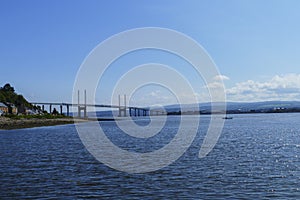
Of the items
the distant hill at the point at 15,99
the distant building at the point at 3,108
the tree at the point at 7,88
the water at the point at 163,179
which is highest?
the tree at the point at 7,88

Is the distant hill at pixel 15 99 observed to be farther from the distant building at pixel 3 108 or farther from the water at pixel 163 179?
the water at pixel 163 179

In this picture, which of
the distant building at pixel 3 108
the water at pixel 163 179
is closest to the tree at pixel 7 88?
the distant building at pixel 3 108

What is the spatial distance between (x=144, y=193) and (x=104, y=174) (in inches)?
188

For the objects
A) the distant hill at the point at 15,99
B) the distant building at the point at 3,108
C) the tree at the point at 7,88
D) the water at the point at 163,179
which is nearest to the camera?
the water at the point at 163,179

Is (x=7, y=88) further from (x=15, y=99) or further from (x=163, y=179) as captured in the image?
(x=163, y=179)

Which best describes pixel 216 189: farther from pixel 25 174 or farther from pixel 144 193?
pixel 25 174

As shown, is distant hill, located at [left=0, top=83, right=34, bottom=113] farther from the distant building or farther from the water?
the water

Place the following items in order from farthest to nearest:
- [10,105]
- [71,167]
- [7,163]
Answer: [10,105] → [7,163] → [71,167]

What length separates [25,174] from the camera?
67.2 ft

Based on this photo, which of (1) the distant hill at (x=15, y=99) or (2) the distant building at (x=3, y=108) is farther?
(1) the distant hill at (x=15, y=99)

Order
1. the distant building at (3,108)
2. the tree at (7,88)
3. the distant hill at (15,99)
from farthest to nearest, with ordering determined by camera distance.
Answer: the tree at (7,88), the distant hill at (15,99), the distant building at (3,108)

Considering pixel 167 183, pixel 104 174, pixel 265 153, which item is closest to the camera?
pixel 167 183

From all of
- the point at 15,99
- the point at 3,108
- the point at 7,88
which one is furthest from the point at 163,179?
the point at 7,88

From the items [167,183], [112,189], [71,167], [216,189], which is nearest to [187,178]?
[167,183]
